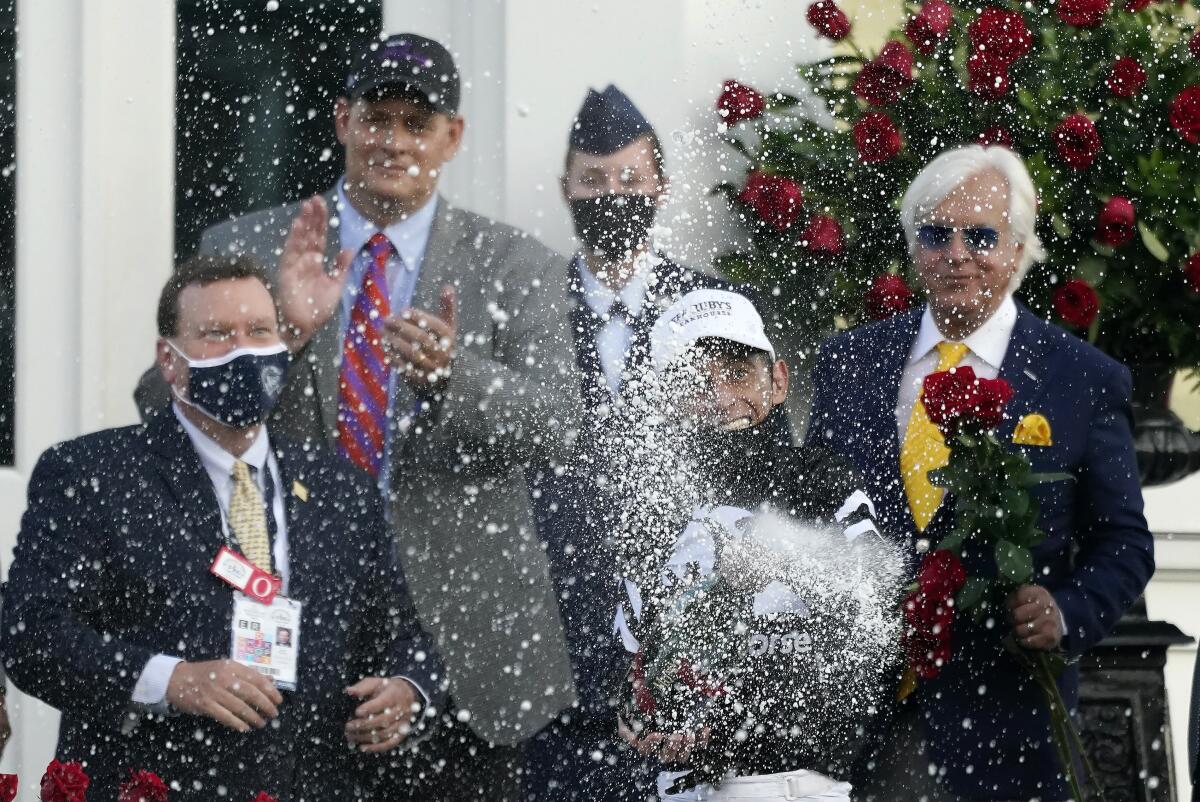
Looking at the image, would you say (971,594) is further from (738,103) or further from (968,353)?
(738,103)

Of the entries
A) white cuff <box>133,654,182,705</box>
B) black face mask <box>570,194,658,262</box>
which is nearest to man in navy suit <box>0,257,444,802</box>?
white cuff <box>133,654,182,705</box>

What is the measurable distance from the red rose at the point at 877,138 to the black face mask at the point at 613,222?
0.47 m

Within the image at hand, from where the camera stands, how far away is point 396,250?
4.10m

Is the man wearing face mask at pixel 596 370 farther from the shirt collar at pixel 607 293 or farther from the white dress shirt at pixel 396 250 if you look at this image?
the white dress shirt at pixel 396 250

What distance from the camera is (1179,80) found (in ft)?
14.3

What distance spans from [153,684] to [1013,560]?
1475 mm

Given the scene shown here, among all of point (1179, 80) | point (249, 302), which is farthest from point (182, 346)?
point (1179, 80)

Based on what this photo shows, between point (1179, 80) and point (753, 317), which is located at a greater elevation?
point (1179, 80)

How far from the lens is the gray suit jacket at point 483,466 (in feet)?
12.7

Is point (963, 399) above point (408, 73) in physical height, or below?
below

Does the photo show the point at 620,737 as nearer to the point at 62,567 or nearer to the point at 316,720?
the point at 316,720

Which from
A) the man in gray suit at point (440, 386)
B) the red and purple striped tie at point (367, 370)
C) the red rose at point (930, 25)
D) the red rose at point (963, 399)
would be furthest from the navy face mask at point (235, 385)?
the red rose at point (930, 25)

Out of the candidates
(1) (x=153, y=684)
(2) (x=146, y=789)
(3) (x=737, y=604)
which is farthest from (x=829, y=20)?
(2) (x=146, y=789)

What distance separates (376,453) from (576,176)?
726 millimetres
